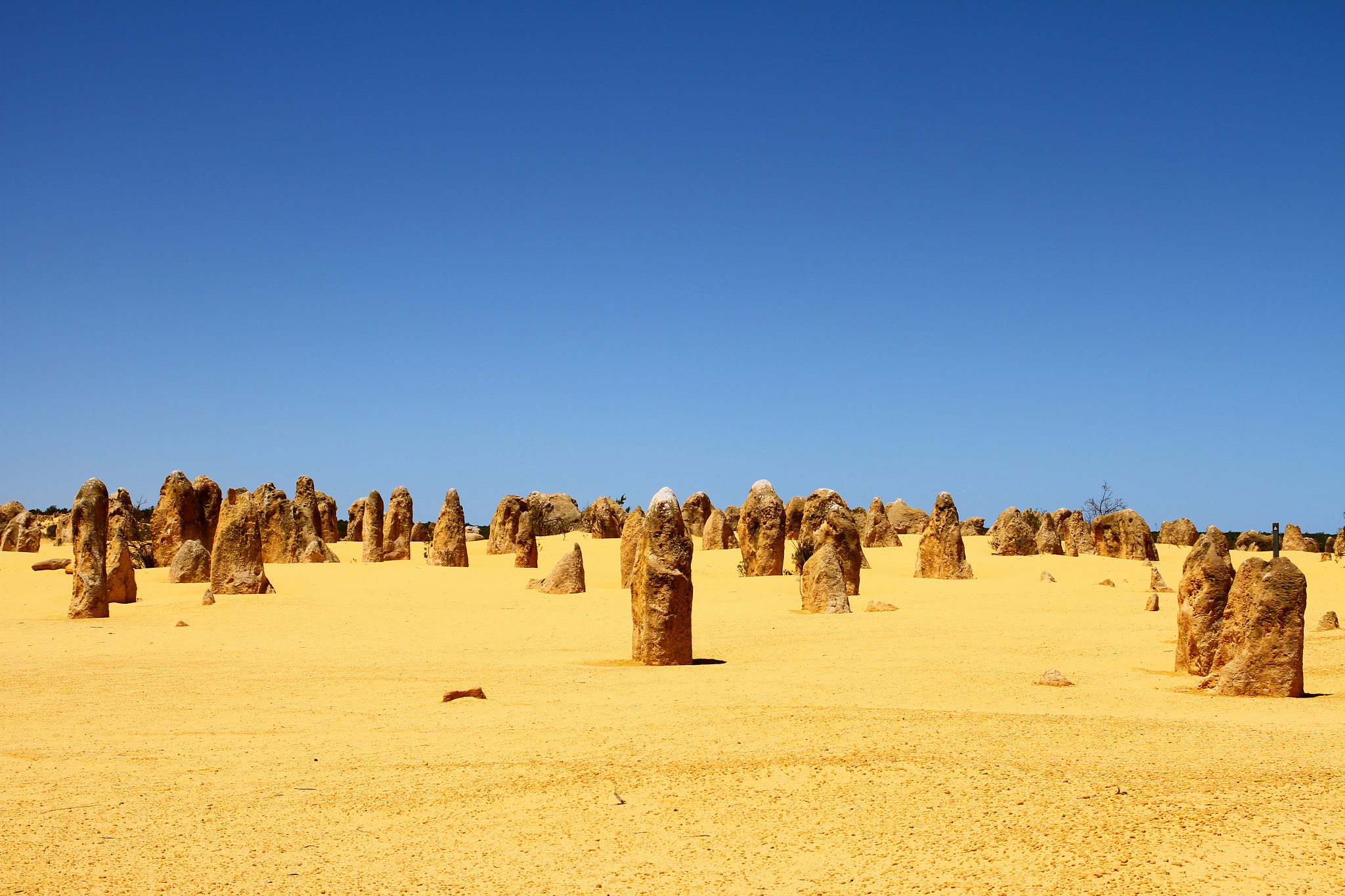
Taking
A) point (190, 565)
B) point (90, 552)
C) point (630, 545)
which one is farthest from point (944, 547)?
point (90, 552)

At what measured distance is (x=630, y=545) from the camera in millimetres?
21750

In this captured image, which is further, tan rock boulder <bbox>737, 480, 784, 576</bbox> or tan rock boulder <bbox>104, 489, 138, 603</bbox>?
tan rock boulder <bbox>737, 480, 784, 576</bbox>

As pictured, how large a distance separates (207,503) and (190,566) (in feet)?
17.6

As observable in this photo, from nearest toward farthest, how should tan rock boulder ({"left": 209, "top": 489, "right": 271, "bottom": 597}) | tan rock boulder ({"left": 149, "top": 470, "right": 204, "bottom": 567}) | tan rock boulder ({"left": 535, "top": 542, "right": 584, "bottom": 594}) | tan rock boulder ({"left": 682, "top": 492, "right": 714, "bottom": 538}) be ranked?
tan rock boulder ({"left": 209, "top": 489, "right": 271, "bottom": 597}), tan rock boulder ({"left": 535, "top": 542, "right": 584, "bottom": 594}), tan rock boulder ({"left": 149, "top": 470, "right": 204, "bottom": 567}), tan rock boulder ({"left": 682, "top": 492, "right": 714, "bottom": 538})

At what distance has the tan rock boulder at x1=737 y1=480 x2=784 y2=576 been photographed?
75.5 feet

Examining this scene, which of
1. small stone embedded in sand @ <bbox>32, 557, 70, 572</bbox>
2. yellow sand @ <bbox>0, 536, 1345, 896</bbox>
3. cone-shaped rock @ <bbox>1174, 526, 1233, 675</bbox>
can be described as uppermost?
cone-shaped rock @ <bbox>1174, 526, 1233, 675</bbox>

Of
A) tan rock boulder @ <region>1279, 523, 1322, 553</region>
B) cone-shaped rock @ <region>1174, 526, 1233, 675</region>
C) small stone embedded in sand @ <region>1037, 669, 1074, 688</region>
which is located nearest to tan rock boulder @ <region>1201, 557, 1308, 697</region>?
cone-shaped rock @ <region>1174, 526, 1233, 675</region>

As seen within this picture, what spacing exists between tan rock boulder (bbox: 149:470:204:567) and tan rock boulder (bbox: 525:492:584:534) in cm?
1965

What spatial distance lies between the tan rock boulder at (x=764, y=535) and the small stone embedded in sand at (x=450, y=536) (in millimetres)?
6754

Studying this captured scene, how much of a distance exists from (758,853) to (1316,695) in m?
6.35

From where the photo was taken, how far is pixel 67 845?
16.3ft

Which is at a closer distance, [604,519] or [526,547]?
[526,547]

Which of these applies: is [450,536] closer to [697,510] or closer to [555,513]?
[697,510]

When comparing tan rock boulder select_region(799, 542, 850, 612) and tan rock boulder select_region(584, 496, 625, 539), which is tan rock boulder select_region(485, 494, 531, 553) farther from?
tan rock boulder select_region(799, 542, 850, 612)
